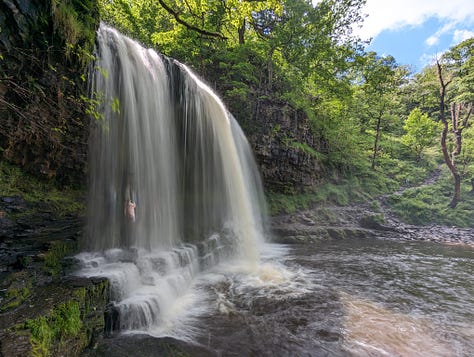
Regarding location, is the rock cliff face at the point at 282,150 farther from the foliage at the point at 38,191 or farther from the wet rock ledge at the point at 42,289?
the wet rock ledge at the point at 42,289

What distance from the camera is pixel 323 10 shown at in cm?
1321

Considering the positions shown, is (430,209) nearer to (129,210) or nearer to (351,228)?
(351,228)

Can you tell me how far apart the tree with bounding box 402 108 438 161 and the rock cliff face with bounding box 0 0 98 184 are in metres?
26.7

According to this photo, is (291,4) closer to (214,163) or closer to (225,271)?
(214,163)

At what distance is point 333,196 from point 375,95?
29.8ft

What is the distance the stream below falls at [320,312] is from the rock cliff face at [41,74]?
12.1 feet

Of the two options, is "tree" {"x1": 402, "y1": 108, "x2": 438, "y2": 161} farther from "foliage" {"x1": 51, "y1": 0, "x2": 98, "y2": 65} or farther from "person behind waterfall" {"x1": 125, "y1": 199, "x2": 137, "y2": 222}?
"foliage" {"x1": 51, "y1": 0, "x2": 98, "y2": 65}

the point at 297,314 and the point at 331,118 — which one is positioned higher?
the point at 331,118

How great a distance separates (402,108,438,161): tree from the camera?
23.5 metres

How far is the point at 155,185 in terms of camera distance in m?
7.23

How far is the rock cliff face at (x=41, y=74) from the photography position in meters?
3.93

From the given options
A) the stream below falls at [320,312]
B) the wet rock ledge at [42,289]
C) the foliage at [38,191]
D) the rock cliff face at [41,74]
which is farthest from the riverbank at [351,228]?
the rock cliff face at [41,74]

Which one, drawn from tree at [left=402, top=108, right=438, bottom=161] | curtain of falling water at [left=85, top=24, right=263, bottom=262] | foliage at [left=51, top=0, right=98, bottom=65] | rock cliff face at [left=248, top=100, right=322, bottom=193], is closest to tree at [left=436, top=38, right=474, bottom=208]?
tree at [left=402, top=108, right=438, bottom=161]

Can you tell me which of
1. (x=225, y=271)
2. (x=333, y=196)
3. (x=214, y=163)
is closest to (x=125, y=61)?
(x=214, y=163)
